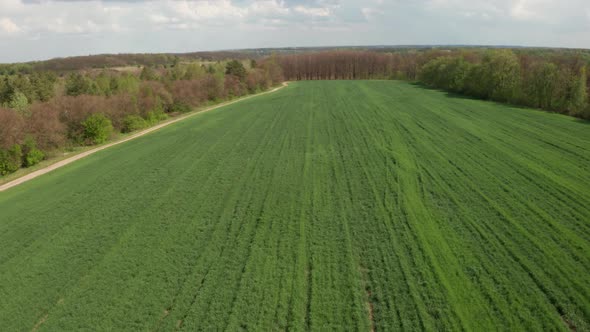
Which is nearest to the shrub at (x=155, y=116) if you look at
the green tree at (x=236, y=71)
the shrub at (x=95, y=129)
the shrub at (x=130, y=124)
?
the shrub at (x=130, y=124)

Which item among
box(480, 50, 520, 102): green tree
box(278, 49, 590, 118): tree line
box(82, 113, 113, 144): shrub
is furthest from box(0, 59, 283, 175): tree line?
box(480, 50, 520, 102): green tree

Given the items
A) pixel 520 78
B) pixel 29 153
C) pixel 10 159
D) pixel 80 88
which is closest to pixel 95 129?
pixel 29 153

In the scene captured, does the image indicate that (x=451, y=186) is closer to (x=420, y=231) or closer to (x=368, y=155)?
(x=420, y=231)

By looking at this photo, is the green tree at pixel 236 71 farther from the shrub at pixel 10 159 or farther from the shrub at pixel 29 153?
the shrub at pixel 10 159

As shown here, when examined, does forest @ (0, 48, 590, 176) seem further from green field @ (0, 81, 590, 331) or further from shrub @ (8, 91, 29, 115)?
green field @ (0, 81, 590, 331)

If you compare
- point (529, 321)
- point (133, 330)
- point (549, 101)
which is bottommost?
point (133, 330)

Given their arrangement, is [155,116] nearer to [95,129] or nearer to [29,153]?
[95,129]

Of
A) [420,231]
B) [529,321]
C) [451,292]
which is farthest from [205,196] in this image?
[529,321]
